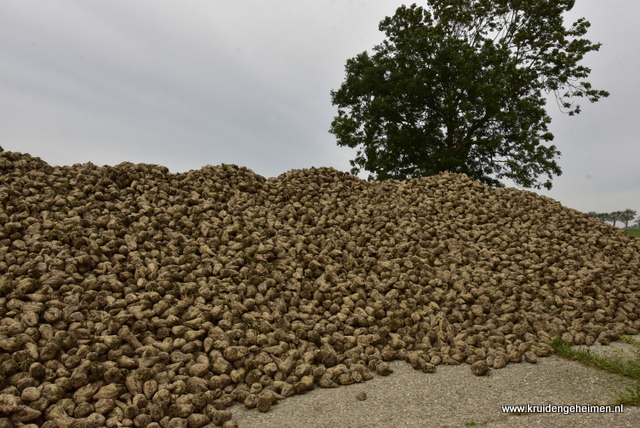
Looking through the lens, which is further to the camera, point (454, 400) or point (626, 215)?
point (626, 215)

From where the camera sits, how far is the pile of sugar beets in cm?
443

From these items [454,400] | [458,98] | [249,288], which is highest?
[458,98]

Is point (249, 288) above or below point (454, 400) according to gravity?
above

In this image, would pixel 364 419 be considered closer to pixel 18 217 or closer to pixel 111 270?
pixel 111 270

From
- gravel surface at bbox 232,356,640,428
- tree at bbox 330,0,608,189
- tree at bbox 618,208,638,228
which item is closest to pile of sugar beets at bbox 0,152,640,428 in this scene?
gravel surface at bbox 232,356,640,428

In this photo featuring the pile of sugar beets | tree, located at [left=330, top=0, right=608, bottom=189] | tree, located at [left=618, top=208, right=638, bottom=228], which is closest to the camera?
the pile of sugar beets

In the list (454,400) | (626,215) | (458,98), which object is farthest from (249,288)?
(626,215)

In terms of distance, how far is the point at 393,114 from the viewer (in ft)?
60.4

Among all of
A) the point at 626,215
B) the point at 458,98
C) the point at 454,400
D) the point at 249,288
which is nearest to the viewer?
the point at 454,400

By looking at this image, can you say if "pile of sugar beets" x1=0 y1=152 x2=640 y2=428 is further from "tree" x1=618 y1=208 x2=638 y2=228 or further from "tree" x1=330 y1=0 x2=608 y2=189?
"tree" x1=618 y1=208 x2=638 y2=228

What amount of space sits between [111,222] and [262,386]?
3577 millimetres

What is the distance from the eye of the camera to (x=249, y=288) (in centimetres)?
592

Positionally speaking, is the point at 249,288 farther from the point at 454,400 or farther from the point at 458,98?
the point at 458,98

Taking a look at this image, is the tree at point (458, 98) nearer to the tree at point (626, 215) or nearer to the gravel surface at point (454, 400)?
the gravel surface at point (454, 400)
